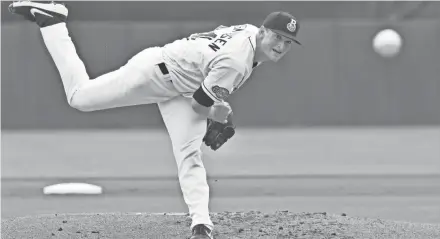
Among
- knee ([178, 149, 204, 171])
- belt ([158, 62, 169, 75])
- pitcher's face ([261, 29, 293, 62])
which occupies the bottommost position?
knee ([178, 149, 204, 171])

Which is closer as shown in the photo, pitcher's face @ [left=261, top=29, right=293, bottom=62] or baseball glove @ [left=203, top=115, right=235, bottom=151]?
pitcher's face @ [left=261, top=29, right=293, bottom=62]

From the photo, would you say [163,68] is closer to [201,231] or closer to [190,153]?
[190,153]

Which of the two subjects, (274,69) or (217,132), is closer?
(217,132)

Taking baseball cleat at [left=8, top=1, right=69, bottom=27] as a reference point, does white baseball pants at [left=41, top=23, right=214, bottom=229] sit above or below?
below

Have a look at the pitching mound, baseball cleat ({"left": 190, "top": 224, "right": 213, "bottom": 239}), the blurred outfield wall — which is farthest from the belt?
the blurred outfield wall

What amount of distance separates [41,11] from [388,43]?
13472 mm

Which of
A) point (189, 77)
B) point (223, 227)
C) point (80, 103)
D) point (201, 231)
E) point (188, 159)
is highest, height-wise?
point (189, 77)

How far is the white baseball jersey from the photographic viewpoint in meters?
4.62

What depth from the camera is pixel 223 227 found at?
5602 mm

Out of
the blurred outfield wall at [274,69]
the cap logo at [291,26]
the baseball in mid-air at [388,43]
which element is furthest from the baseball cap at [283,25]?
the baseball in mid-air at [388,43]

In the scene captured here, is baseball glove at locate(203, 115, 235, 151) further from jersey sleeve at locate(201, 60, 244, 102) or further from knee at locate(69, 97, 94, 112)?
knee at locate(69, 97, 94, 112)

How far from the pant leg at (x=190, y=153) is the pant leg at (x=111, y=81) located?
0.15m

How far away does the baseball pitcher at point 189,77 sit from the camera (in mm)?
4684

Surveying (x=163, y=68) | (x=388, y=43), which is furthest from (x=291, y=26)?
(x=388, y=43)
